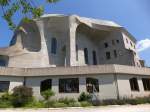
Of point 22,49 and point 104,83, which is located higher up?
point 22,49

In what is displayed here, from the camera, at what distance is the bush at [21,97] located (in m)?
19.8

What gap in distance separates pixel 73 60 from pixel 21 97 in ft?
53.8

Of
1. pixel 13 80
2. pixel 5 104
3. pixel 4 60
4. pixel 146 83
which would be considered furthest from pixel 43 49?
pixel 146 83

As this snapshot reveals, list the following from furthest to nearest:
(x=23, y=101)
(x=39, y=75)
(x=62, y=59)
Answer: (x=62, y=59) < (x=39, y=75) < (x=23, y=101)

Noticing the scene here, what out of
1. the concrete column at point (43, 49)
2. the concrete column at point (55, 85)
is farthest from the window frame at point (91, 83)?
the concrete column at point (43, 49)

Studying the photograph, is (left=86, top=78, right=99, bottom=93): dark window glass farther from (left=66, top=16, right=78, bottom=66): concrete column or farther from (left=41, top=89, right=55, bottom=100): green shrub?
(left=66, top=16, right=78, bottom=66): concrete column

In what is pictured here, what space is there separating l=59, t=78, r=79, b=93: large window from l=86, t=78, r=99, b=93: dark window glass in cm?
139

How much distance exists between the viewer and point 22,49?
35469mm

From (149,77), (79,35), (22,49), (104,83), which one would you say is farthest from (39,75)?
(79,35)

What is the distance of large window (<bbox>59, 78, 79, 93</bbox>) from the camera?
966 inches

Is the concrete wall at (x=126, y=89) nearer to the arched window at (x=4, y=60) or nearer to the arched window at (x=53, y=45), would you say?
the arched window at (x=53, y=45)

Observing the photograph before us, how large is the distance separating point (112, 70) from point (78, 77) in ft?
14.3

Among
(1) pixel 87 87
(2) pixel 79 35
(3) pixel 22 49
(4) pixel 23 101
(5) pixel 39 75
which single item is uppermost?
(2) pixel 79 35

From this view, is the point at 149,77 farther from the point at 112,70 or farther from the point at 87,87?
the point at 87,87
